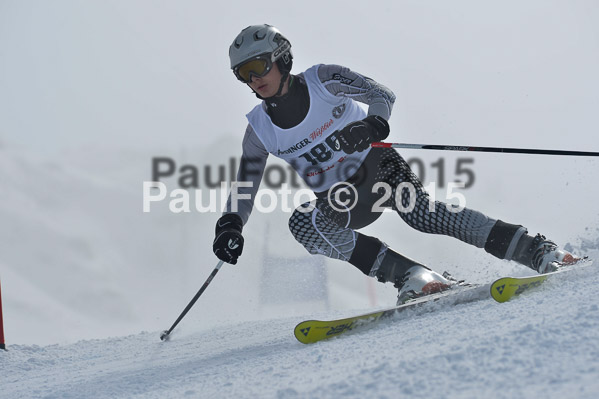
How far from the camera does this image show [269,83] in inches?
132

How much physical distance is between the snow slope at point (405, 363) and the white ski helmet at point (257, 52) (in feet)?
5.06

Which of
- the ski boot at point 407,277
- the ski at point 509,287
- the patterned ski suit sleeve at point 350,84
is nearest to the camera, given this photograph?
the ski at point 509,287

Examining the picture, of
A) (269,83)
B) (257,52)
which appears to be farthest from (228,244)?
(257,52)

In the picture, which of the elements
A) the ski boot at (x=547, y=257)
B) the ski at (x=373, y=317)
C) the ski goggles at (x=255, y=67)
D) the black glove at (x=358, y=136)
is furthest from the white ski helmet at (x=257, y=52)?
the ski boot at (x=547, y=257)

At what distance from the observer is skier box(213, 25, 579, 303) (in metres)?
3.22

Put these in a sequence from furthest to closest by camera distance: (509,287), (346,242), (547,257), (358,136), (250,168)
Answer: (250,168) < (346,242) < (358,136) < (547,257) < (509,287)

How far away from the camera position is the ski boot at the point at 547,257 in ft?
9.47

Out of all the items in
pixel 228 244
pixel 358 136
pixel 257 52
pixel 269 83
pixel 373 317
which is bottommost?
pixel 373 317

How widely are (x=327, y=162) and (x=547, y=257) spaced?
4.41ft

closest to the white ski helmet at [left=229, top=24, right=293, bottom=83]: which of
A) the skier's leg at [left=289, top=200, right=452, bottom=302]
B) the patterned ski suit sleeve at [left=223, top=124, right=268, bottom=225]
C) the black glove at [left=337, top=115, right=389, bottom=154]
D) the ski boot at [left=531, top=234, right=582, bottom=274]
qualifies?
the patterned ski suit sleeve at [left=223, top=124, right=268, bottom=225]

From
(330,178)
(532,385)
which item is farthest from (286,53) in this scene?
(532,385)

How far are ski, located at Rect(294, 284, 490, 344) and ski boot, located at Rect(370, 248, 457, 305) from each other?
0.17m

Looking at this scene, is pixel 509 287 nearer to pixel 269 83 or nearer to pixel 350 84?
pixel 350 84

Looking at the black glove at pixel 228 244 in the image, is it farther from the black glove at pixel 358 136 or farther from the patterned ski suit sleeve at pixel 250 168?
the black glove at pixel 358 136
